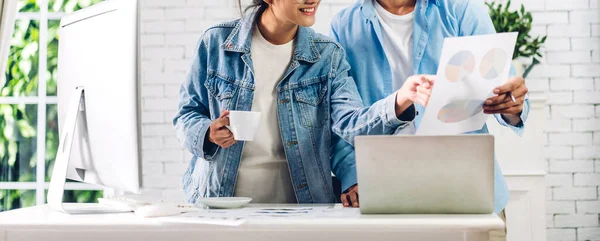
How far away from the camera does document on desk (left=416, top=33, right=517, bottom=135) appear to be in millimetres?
1255

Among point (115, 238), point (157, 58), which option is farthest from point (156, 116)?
point (115, 238)

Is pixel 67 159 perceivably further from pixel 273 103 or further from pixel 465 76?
pixel 465 76

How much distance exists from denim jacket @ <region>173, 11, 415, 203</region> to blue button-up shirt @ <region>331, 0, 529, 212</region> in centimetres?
10

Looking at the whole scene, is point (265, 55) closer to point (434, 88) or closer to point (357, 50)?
point (357, 50)

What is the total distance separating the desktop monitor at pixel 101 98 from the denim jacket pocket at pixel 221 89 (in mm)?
393

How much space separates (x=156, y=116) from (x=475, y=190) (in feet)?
9.16

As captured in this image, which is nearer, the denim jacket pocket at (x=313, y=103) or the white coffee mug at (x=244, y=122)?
the white coffee mug at (x=244, y=122)

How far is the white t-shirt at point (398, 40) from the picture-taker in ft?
6.52

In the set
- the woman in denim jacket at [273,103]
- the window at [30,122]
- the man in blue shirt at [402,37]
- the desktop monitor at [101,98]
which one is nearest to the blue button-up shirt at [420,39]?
the man in blue shirt at [402,37]

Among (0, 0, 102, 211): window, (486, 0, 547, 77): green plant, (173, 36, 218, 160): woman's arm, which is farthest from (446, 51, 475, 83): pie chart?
(0, 0, 102, 211): window

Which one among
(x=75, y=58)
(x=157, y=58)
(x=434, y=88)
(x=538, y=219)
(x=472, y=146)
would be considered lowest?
(x=538, y=219)

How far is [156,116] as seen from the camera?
3.82 meters

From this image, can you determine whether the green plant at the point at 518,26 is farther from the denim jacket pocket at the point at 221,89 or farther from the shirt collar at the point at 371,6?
the denim jacket pocket at the point at 221,89

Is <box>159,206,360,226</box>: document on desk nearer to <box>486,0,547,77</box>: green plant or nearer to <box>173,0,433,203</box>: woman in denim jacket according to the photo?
<box>173,0,433,203</box>: woman in denim jacket
